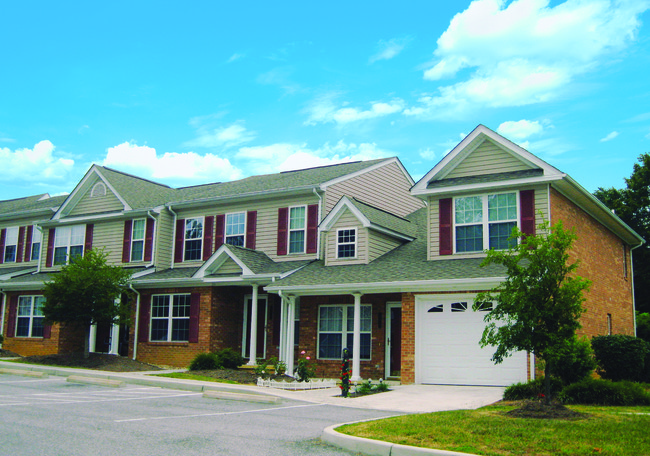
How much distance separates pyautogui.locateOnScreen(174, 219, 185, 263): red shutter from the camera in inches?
1024

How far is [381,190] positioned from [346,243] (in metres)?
5.43

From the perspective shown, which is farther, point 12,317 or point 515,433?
point 12,317

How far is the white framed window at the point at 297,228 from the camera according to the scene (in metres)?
23.1

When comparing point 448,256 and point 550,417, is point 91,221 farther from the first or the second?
point 550,417

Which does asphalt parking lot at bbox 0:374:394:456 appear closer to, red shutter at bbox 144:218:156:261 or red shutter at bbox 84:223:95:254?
red shutter at bbox 144:218:156:261

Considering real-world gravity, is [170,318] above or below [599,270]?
below

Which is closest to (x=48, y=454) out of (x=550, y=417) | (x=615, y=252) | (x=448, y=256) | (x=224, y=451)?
(x=224, y=451)

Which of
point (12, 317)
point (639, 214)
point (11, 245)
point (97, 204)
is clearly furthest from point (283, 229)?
point (639, 214)

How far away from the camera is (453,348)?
56.3 feet

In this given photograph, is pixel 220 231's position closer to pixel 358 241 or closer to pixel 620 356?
pixel 358 241

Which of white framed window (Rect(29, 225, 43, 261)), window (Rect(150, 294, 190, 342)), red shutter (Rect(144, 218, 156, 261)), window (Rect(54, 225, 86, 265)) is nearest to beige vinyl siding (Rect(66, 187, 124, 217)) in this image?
window (Rect(54, 225, 86, 265))

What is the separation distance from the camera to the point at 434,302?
697 inches

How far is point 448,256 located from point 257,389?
275 inches

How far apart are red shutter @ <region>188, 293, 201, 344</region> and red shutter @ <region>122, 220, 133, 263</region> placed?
508cm
